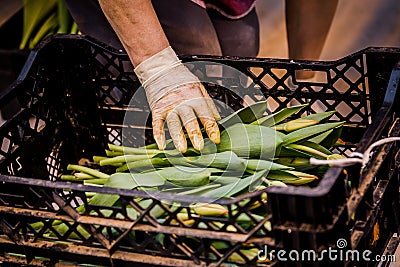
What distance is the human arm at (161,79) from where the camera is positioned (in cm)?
133

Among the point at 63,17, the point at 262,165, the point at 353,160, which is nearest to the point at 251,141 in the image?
the point at 262,165

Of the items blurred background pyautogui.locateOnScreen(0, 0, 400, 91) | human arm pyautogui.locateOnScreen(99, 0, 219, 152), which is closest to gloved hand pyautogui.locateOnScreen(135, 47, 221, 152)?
human arm pyautogui.locateOnScreen(99, 0, 219, 152)

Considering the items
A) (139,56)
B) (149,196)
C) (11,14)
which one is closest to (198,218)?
(149,196)

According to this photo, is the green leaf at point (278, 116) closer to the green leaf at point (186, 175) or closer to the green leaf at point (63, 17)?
the green leaf at point (186, 175)

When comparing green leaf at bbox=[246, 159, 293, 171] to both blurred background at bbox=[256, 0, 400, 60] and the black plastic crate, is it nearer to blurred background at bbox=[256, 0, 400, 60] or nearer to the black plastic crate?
the black plastic crate

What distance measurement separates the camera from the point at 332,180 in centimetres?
99

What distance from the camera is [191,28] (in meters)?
1.70

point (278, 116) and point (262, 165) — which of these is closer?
point (262, 165)

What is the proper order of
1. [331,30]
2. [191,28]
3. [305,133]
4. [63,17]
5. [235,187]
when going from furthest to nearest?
[331,30] < [63,17] < [191,28] < [305,133] < [235,187]

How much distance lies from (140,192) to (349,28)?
1.56 meters

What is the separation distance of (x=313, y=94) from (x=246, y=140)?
8.5 inches

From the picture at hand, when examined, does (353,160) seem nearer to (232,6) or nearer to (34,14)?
(232,6)

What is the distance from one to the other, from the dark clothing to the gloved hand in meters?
0.31

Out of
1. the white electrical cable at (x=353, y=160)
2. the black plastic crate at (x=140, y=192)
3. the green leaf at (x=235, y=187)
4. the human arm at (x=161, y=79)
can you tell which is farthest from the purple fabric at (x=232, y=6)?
the white electrical cable at (x=353, y=160)
